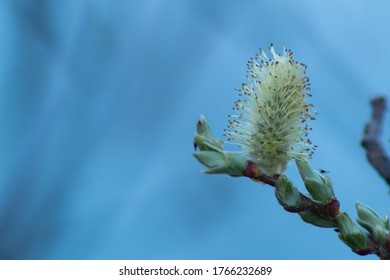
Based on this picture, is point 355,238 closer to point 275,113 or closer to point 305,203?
point 305,203

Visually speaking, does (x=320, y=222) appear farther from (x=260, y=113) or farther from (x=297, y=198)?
(x=260, y=113)

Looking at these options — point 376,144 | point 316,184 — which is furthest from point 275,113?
point 376,144

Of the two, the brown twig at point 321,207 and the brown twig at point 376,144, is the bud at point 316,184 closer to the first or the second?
the brown twig at point 321,207

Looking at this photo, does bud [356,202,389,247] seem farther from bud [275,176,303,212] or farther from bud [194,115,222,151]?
bud [194,115,222,151]

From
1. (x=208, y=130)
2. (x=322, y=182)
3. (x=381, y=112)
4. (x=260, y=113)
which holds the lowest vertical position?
(x=381, y=112)

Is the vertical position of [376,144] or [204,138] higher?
[204,138]

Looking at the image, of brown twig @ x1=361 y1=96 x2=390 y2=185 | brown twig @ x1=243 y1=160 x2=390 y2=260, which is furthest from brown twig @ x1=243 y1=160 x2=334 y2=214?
brown twig @ x1=361 y1=96 x2=390 y2=185
